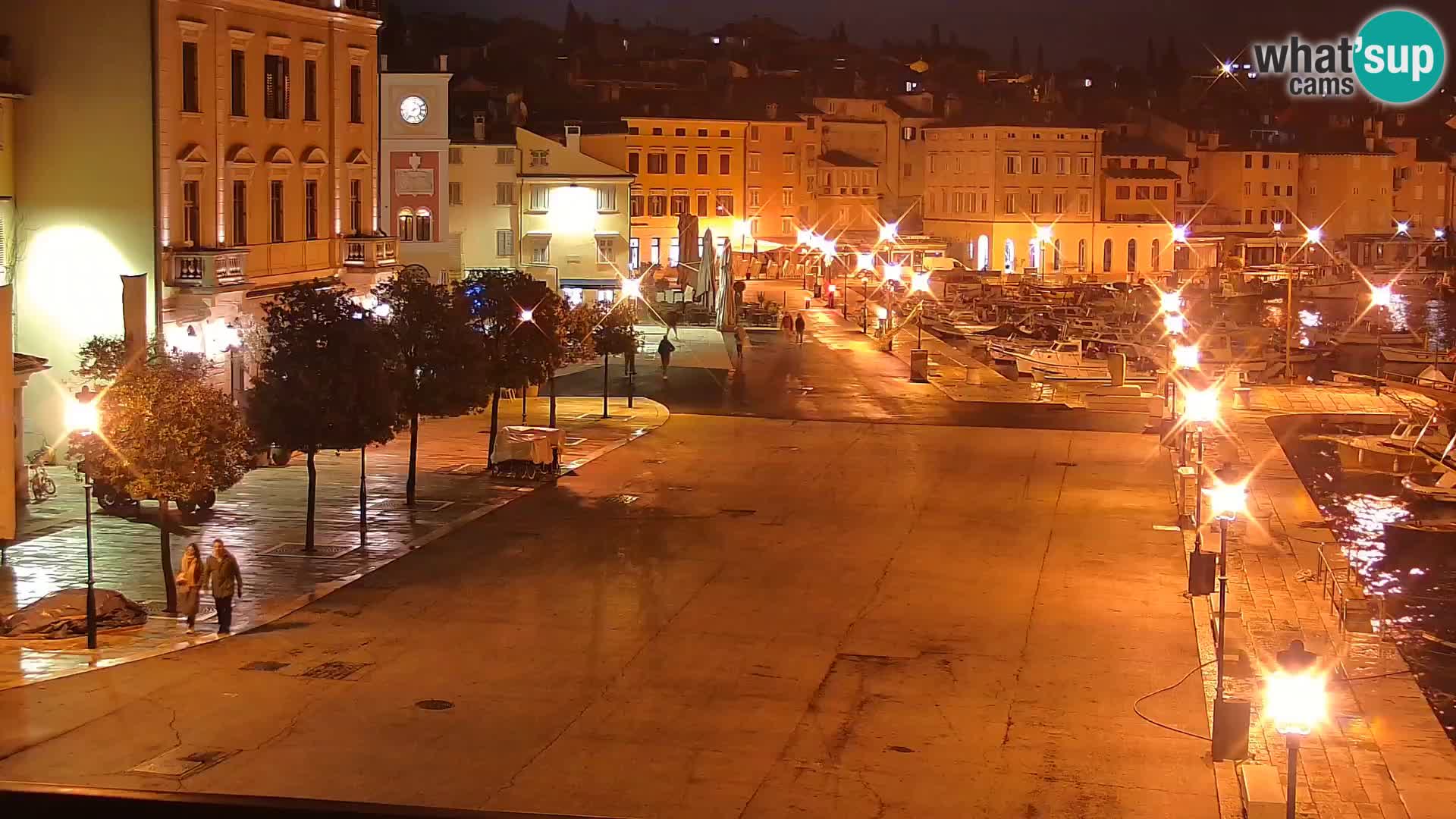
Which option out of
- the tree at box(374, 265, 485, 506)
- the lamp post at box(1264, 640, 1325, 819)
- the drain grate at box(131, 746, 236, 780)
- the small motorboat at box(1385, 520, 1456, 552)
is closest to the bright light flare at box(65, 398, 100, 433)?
the drain grate at box(131, 746, 236, 780)

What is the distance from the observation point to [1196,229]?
399 feet

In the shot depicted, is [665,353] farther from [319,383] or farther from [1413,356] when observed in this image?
[1413,356]

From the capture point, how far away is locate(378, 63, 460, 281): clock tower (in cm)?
6009

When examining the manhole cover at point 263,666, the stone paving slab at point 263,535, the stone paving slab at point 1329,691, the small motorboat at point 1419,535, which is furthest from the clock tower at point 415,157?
the manhole cover at point 263,666

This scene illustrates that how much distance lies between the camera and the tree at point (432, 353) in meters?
30.5

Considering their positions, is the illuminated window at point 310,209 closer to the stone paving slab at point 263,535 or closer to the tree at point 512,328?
Result: the tree at point 512,328

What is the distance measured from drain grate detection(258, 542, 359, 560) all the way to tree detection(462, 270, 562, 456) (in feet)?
25.7

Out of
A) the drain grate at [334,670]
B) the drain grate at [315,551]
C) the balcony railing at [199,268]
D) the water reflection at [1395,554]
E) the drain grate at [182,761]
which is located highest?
the balcony railing at [199,268]

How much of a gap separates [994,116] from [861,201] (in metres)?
9.76

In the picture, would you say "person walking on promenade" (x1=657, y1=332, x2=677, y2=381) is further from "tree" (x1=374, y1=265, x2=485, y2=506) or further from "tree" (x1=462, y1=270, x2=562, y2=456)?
"tree" (x1=374, y1=265, x2=485, y2=506)

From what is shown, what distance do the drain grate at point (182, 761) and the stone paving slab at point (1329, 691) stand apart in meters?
8.67

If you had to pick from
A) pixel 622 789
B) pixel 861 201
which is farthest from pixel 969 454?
pixel 861 201

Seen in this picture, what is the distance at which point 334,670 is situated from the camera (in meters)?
19.2

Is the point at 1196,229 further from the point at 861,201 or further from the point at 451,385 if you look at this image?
the point at 451,385
